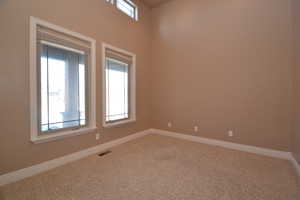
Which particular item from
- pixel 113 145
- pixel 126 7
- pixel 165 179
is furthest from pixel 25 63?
pixel 126 7

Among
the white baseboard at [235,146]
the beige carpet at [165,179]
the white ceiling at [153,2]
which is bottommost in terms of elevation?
the beige carpet at [165,179]

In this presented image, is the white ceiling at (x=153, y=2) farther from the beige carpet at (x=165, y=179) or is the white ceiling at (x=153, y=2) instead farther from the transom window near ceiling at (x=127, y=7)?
the beige carpet at (x=165, y=179)

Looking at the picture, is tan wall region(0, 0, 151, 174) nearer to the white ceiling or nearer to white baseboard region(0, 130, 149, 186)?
white baseboard region(0, 130, 149, 186)

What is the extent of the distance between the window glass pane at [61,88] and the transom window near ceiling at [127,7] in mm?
1672

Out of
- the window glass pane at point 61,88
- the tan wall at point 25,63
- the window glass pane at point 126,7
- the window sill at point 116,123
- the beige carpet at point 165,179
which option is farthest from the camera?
the window glass pane at point 126,7

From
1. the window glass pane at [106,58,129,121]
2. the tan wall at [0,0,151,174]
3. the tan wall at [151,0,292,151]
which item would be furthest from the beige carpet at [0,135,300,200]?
the window glass pane at [106,58,129,121]

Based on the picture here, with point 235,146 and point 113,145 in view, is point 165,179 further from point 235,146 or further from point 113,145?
point 235,146

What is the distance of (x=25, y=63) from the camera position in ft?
6.73

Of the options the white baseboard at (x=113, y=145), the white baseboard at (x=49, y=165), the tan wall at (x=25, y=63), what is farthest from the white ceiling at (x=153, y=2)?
the white baseboard at (x=49, y=165)

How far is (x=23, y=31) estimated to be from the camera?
203cm

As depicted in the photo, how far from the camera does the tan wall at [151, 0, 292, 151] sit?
2818 millimetres

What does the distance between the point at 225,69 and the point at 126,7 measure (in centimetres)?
301

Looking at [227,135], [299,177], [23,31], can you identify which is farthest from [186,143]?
[23,31]

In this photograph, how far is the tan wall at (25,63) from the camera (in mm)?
1893
